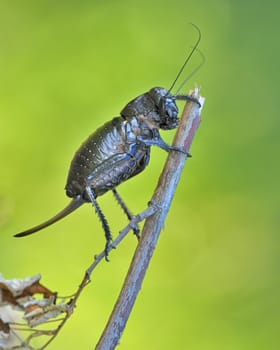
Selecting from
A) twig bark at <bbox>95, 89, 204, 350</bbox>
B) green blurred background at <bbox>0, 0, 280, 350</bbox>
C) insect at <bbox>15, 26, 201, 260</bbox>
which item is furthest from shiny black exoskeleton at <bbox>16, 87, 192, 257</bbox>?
green blurred background at <bbox>0, 0, 280, 350</bbox>

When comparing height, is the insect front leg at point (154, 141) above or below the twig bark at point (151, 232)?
above

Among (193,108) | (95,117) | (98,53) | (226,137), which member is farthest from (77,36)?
(193,108)

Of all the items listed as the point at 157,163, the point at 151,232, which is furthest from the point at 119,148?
the point at 157,163

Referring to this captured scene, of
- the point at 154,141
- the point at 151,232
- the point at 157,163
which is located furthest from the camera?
the point at 157,163

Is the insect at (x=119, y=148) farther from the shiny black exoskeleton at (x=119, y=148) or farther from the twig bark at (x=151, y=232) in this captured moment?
the twig bark at (x=151, y=232)

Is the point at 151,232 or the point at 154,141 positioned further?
the point at 154,141

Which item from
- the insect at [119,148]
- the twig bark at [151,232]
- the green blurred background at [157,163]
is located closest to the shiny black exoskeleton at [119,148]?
the insect at [119,148]

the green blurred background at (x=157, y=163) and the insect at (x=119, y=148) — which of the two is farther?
the green blurred background at (x=157, y=163)

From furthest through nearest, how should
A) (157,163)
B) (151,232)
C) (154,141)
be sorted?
1. (157,163)
2. (154,141)
3. (151,232)

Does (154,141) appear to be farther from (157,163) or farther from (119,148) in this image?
(157,163)
